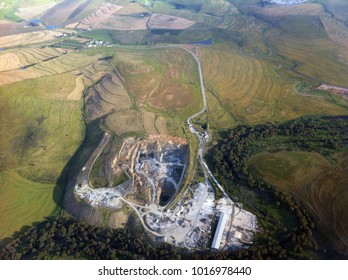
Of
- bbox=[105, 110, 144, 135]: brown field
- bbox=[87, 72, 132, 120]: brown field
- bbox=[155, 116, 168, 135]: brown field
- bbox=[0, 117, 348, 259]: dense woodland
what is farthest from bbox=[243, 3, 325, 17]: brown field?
bbox=[105, 110, 144, 135]: brown field

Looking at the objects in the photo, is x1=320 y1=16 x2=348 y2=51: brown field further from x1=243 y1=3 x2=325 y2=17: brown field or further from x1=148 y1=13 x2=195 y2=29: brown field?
x1=148 y1=13 x2=195 y2=29: brown field

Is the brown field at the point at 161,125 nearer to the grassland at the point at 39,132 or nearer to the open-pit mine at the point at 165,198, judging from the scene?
the open-pit mine at the point at 165,198

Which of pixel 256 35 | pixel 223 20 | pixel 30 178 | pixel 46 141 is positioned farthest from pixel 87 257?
pixel 223 20

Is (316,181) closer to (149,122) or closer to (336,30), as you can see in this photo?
(149,122)

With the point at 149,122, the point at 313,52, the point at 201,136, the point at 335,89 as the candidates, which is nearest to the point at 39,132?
the point at 149,122

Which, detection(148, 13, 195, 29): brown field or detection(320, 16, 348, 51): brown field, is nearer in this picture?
detection(320, 16, 348, 51): brown field

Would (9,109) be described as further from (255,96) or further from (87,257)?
(255,96)
